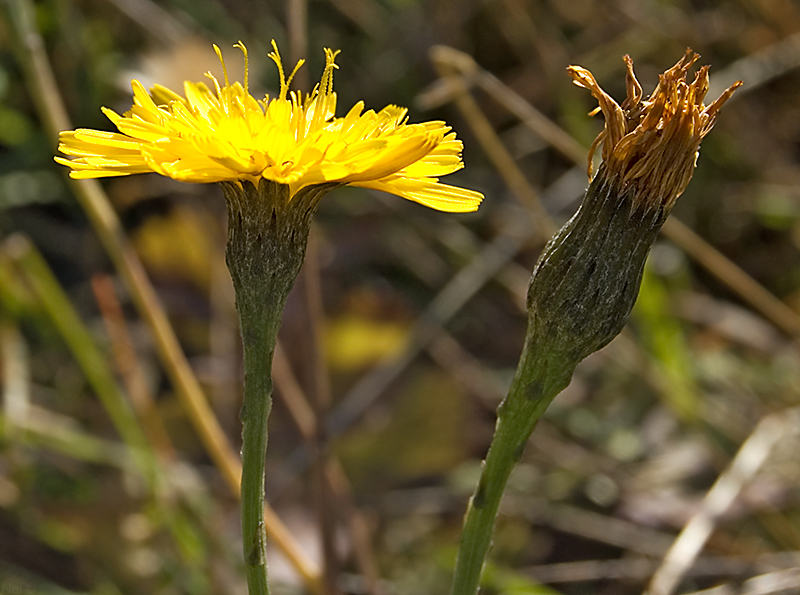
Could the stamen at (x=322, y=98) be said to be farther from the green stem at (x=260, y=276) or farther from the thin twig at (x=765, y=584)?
the thin twig at (x=765, y=584)

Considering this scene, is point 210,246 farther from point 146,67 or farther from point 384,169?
point 384,169

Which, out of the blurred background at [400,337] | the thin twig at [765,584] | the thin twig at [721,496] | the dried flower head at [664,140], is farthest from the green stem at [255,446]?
the thin twig at [765,584]

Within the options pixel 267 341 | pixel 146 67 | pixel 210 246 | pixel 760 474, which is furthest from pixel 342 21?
pixel 267 341

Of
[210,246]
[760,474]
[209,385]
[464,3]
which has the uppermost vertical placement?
[464,3]

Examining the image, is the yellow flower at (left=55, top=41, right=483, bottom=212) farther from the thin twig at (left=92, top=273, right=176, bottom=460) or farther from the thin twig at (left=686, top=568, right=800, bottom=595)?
the thin twig at (left=686, top=568, right=800, bottom=595)

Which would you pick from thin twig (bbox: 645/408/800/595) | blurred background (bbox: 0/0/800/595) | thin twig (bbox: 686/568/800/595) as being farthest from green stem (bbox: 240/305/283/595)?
thin twig (bbox: 686/568/800/595)

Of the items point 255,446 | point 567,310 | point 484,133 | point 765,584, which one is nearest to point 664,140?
point 567,310

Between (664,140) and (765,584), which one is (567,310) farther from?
(765,584)
